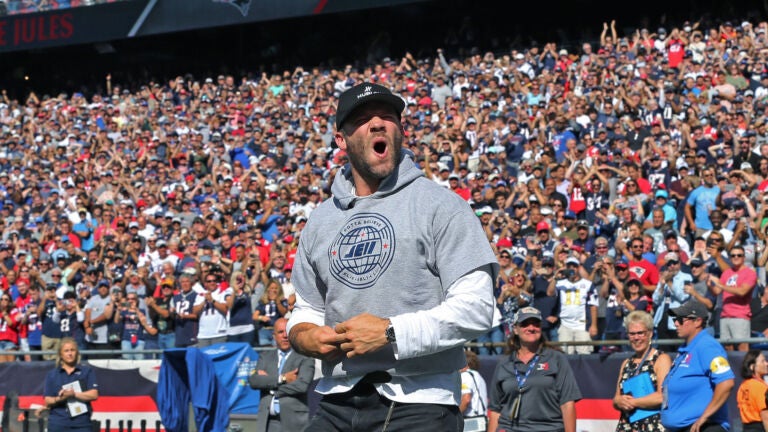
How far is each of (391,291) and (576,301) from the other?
31.9 feet

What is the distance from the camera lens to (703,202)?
Result: 14273 mm

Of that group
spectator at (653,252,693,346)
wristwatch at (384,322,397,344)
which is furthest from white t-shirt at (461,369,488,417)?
wristwatch at (384,322,397,344)

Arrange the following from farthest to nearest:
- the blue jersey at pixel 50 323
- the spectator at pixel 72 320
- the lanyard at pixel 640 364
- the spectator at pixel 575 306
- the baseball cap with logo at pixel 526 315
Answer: the blue jersey at pixel 50 323 → the spectator at pixel 72 320 → the spectator at pixel 575 306 → the baseball cap with logo at pixel 526 315 → the lanyard at pixel 640 364

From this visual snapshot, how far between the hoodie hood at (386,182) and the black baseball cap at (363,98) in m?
0.18

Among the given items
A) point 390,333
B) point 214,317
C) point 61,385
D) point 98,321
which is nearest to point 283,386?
point 61,385

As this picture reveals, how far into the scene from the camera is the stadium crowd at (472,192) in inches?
516

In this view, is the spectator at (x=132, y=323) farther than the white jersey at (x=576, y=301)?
Yes

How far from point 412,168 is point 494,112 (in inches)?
671

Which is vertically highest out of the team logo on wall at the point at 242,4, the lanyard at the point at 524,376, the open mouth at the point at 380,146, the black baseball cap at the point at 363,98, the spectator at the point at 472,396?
the team logo on wall at the point at 242,4

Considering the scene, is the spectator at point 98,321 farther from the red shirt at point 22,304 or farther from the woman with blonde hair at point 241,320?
the woman with blonde hair at point 241,320

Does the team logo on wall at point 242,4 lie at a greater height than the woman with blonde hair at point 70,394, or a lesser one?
greater

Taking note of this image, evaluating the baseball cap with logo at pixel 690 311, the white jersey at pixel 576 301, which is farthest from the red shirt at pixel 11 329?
the baseball cap with logo at pixel 690 311

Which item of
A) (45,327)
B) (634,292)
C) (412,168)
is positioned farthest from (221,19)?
(412,168)

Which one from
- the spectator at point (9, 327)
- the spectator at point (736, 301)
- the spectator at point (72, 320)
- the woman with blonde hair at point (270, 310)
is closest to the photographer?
the spectator at point (736, 301)
